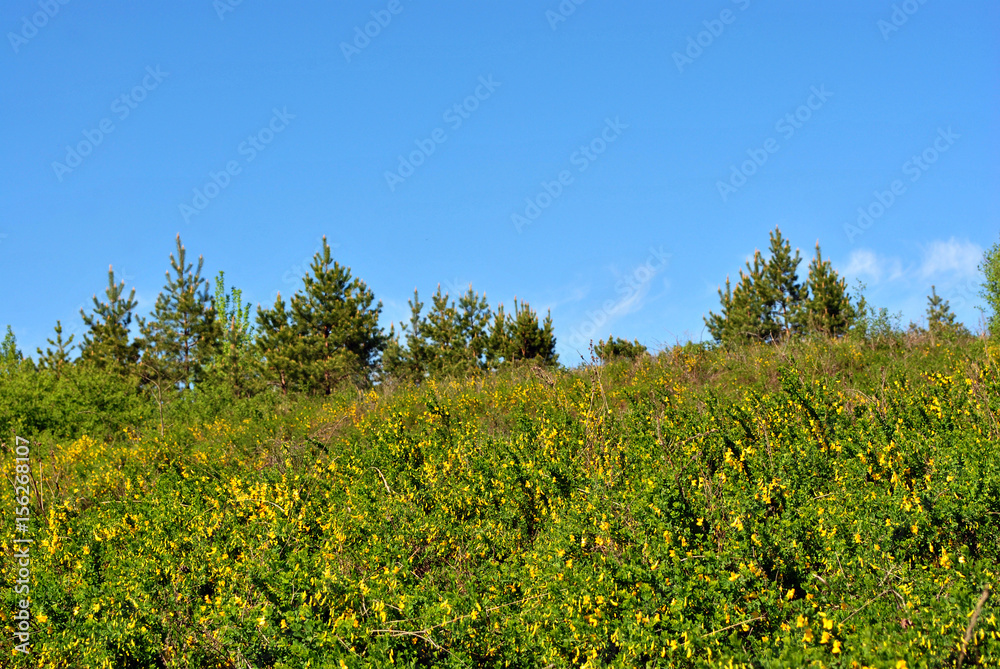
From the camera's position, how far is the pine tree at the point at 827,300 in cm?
3325

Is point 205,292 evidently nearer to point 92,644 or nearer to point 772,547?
point 92,644

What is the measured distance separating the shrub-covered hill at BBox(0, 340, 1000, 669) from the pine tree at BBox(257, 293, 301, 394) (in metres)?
19.9

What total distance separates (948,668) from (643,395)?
6215mm

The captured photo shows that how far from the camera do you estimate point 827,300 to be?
113 feet

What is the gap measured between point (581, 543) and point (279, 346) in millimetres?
27261

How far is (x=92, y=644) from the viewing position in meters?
4.63

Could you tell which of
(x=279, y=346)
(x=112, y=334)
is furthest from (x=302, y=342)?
(x=112, y=334)

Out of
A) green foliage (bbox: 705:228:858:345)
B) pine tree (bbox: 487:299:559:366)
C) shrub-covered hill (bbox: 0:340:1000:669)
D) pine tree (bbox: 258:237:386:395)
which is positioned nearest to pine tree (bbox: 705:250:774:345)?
green foliage (bbox: 705:228:858:345)

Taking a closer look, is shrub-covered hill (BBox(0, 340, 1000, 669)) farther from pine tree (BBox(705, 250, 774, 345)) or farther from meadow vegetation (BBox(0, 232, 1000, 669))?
pine tree (BBox(705, 250, 774, 345))

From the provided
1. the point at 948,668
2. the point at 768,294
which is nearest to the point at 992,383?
the point at 948,668

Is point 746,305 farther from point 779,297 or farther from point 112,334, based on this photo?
point 112,334

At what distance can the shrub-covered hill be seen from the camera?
3.68 m

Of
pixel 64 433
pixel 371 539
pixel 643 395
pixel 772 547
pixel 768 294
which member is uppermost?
pixel 768 294

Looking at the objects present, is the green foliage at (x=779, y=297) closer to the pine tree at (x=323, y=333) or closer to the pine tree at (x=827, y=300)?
the pine tree at (x=827, y=300)
